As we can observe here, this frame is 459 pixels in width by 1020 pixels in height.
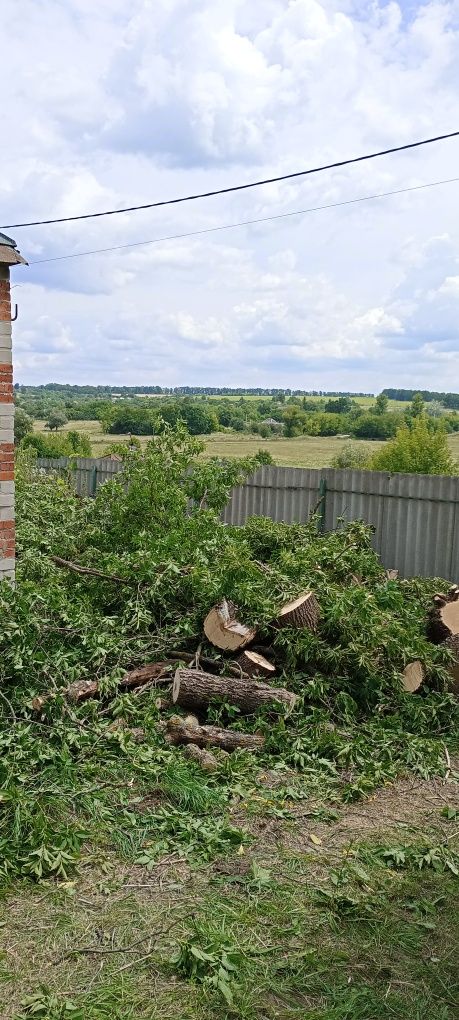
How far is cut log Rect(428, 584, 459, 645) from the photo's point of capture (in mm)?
7012

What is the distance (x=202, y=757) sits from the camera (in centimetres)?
522

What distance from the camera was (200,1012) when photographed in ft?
10.1

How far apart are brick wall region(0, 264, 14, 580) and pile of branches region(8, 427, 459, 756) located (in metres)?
0.45

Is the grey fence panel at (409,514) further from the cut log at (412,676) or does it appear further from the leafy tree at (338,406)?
the leafy tree at (338,406)

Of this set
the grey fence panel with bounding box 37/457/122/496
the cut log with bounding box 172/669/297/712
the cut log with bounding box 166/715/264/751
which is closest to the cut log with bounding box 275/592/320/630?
the cut log with bounding box 172/669/297/712

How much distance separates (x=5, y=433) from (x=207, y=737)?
2960 mm

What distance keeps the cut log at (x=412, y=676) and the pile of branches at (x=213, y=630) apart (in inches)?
0.6

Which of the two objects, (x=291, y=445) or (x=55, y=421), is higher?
(x=55, y=421)

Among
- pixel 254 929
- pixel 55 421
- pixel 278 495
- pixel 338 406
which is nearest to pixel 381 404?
pixel 338 406

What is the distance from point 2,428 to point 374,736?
3.67 meters

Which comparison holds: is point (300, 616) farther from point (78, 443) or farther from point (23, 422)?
point (23, 422)

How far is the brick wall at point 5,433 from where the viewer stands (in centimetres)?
685

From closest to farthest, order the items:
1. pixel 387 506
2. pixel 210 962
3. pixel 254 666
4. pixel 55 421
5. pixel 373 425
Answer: pixel 210 962
pixel 254 666
pixel 387 506
pixel 373 425
pixel 55 421

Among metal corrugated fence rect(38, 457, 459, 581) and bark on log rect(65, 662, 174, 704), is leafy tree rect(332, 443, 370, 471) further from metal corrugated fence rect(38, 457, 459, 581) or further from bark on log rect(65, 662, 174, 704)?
bark on log rect(65, 662, 174, 704)
